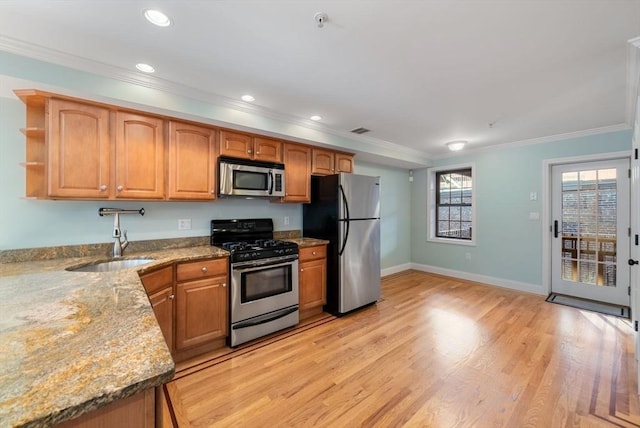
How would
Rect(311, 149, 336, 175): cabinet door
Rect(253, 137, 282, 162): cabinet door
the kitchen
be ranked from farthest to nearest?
Rect(311, 149, 336, 175): cabinet door < Rect(253, 137, 282, 162): cabinet door < the kitchen

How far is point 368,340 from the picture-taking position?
2.79 meters

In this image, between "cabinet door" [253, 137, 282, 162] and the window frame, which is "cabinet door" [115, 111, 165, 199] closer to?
"cabinet door" [253, 137, 282, 162]

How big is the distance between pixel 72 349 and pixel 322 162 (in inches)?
127

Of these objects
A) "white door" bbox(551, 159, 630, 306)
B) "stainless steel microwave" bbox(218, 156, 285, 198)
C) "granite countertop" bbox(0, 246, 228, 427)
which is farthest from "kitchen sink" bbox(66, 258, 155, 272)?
"white door" bbox(551, 159, 630, 306)

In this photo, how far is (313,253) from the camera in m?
3.33

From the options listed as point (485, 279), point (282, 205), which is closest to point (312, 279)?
point (282, 205)

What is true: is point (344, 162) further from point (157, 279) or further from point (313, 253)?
point (157, 279)

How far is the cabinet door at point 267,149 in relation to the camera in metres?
3.06

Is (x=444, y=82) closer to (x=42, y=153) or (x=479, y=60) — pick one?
(x=479, y=60)

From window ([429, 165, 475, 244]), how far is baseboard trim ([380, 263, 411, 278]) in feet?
2.62

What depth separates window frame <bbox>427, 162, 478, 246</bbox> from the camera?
4895mm

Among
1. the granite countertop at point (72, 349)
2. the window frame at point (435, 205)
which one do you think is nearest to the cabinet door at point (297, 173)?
the granite countertop at point (72, 349)

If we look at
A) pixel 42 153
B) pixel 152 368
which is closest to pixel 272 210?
pixel 42 153

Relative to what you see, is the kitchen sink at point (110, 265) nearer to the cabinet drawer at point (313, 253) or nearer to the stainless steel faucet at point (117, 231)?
the stainless steel faucet at point (117, 231)
